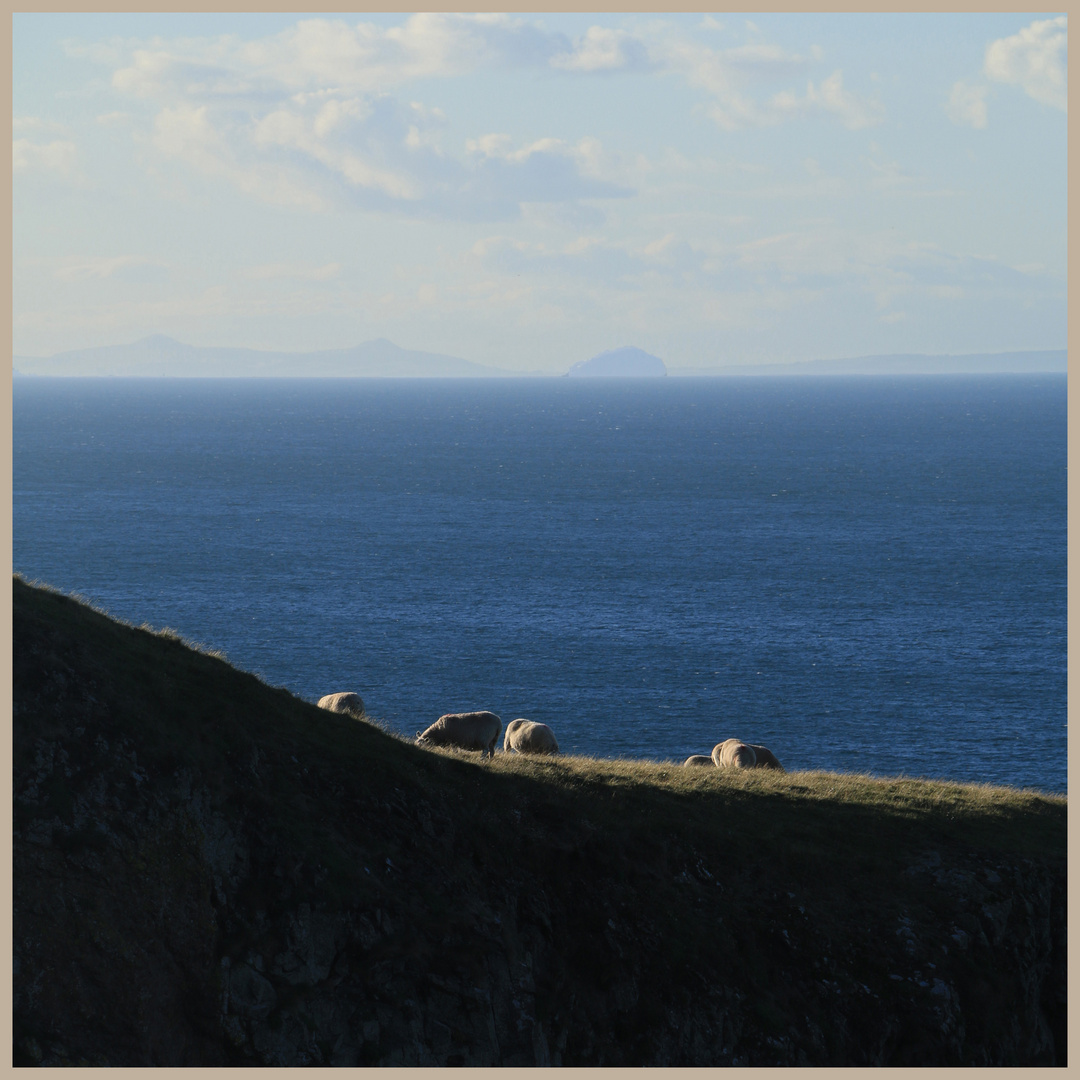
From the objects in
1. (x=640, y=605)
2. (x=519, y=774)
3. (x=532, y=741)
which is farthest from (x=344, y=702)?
(x=640, y=605)

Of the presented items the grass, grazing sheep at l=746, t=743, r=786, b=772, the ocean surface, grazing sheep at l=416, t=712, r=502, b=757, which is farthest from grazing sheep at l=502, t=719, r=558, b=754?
the ocean surface

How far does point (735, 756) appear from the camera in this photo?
42281mm

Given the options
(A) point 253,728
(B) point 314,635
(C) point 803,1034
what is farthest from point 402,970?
(B) point 314,635

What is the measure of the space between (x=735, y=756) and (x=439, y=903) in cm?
2024

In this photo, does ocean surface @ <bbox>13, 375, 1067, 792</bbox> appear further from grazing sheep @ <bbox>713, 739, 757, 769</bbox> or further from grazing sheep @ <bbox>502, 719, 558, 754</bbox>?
grazing sheep @ <bbox>502, 719, 558, 754</bbox>

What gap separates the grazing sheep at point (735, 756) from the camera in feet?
138

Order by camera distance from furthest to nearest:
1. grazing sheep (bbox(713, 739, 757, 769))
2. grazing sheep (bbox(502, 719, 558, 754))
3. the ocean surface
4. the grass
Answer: the ocean surface < grazing sheep (bbox(713, 739, 757, 769)) < grazing sheep (bbox(502, 719, 558, 754)) < the grass

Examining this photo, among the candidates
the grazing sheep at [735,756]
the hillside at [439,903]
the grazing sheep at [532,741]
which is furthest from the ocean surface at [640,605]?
the hillside at [439,903]

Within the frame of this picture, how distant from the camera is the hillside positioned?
2133 centimetres

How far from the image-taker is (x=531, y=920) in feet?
83.6

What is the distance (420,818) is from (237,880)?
4952 mm

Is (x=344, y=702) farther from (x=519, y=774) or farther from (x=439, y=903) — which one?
(x=439, y=903)

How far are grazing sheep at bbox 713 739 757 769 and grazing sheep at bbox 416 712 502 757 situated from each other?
9644 mm

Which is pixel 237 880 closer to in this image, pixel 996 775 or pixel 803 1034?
pixel 803 1034
